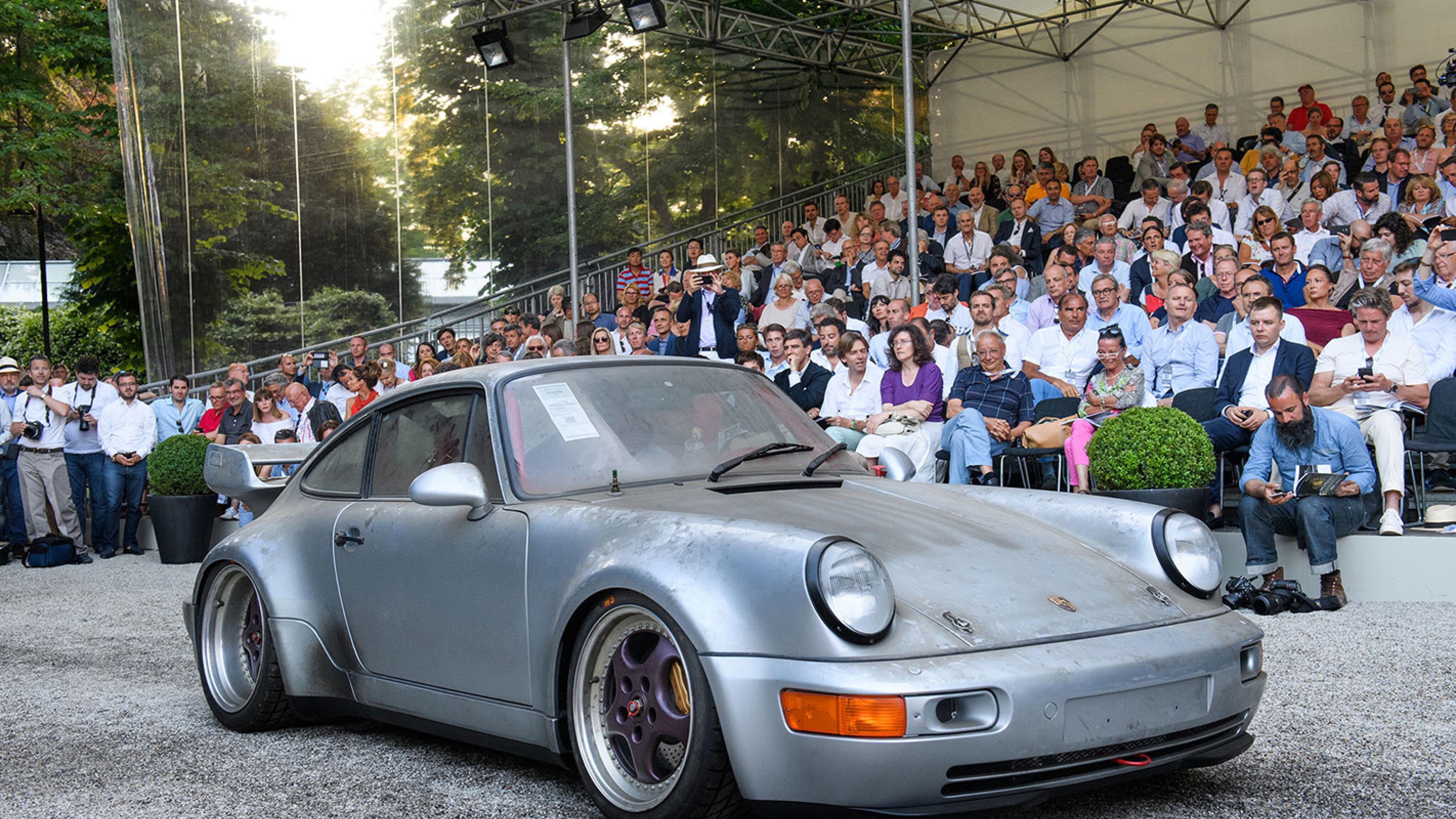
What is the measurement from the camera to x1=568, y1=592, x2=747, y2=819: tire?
3.20 meters

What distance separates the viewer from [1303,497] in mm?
7156

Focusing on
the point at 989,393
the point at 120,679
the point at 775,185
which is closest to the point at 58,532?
the point at 120,679

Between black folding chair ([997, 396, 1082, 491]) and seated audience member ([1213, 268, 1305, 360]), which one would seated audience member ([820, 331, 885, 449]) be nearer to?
black folding chair ([997, 396, 1082, 491])

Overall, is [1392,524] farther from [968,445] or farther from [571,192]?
[571,192]

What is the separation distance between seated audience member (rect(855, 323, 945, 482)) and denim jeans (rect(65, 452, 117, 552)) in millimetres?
8073

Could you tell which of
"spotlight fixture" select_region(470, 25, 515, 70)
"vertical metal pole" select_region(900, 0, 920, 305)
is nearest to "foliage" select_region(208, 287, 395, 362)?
"spotlight fixture" select_region(470, 25, 515, 70)

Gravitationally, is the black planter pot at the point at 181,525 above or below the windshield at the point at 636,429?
below

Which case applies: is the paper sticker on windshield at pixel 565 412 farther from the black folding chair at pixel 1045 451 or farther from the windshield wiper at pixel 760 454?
the black folding chair at pixel 1045 451

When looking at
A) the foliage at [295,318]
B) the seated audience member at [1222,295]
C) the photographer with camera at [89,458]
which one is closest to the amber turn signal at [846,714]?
the seated audience member at [1222,295]

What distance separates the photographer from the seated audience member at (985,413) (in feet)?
28.9

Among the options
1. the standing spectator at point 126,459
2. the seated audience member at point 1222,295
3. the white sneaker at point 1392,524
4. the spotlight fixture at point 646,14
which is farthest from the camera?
the spotlight fixture at point 646,14

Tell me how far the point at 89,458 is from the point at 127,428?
1.51 feet

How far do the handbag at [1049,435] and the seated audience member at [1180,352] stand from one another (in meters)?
0.74

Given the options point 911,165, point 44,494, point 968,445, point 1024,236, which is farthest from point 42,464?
point 1024,236
